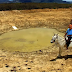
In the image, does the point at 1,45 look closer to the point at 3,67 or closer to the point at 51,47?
the point at 3,67

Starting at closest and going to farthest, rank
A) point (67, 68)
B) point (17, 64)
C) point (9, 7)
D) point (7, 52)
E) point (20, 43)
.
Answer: point (67, 68) < point (17, 64) < point (7, 52) < point (20, 43) < point (9, 7)

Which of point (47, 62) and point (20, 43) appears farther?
point (20, 43)

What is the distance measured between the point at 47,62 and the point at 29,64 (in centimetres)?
163

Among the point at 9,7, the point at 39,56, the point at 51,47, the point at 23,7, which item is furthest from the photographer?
the point at 23,7

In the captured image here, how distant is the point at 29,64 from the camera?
859cm

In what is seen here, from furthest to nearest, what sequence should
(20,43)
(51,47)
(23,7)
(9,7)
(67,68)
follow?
1. (23,7)
2. (9,7)
3. (20,43)
4. (51,47)
5. (67,68)

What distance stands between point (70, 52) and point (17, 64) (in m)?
5.88

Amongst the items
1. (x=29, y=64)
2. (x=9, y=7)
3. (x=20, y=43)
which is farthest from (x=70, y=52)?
(x=9, y=7)

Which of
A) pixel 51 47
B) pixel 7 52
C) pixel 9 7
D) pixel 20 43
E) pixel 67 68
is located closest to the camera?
pixel 67 68

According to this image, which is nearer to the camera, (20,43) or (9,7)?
(20,43)

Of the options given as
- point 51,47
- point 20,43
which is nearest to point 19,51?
point 20,43

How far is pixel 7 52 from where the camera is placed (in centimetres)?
1124

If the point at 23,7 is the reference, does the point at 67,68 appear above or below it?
below

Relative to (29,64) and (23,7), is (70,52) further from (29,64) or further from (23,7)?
(23,7)
